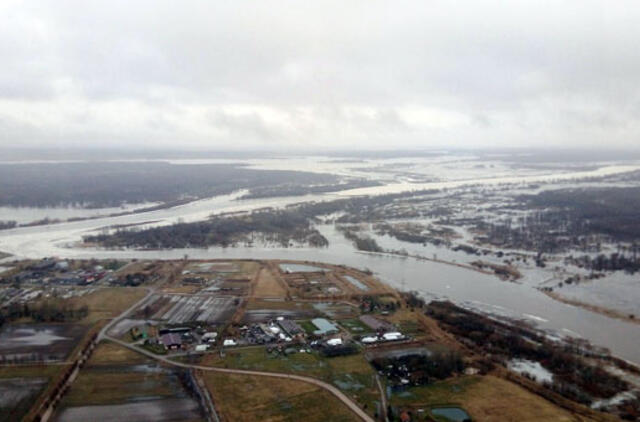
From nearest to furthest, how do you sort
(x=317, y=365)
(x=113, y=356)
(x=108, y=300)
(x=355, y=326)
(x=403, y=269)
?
(x=317, y=365) → (x=113, y=356) → (x=355, y=326) → (x=108, y=300) → (x=403, y=269)

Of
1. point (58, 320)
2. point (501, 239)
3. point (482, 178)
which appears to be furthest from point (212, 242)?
point (482, 178)

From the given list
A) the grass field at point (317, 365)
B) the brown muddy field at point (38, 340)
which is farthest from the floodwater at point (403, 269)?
the brown muddy field at point (38, 340)

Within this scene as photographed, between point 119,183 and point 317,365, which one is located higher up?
point 119,183

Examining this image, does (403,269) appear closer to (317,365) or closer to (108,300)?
(317,365)

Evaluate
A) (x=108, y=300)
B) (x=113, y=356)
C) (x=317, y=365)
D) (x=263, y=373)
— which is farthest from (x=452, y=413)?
(x=108, y=300)

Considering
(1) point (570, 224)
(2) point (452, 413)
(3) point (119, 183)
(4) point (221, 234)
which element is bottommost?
(2) point (452, 413)

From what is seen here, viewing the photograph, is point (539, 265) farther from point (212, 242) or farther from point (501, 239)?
point (212, 242)
